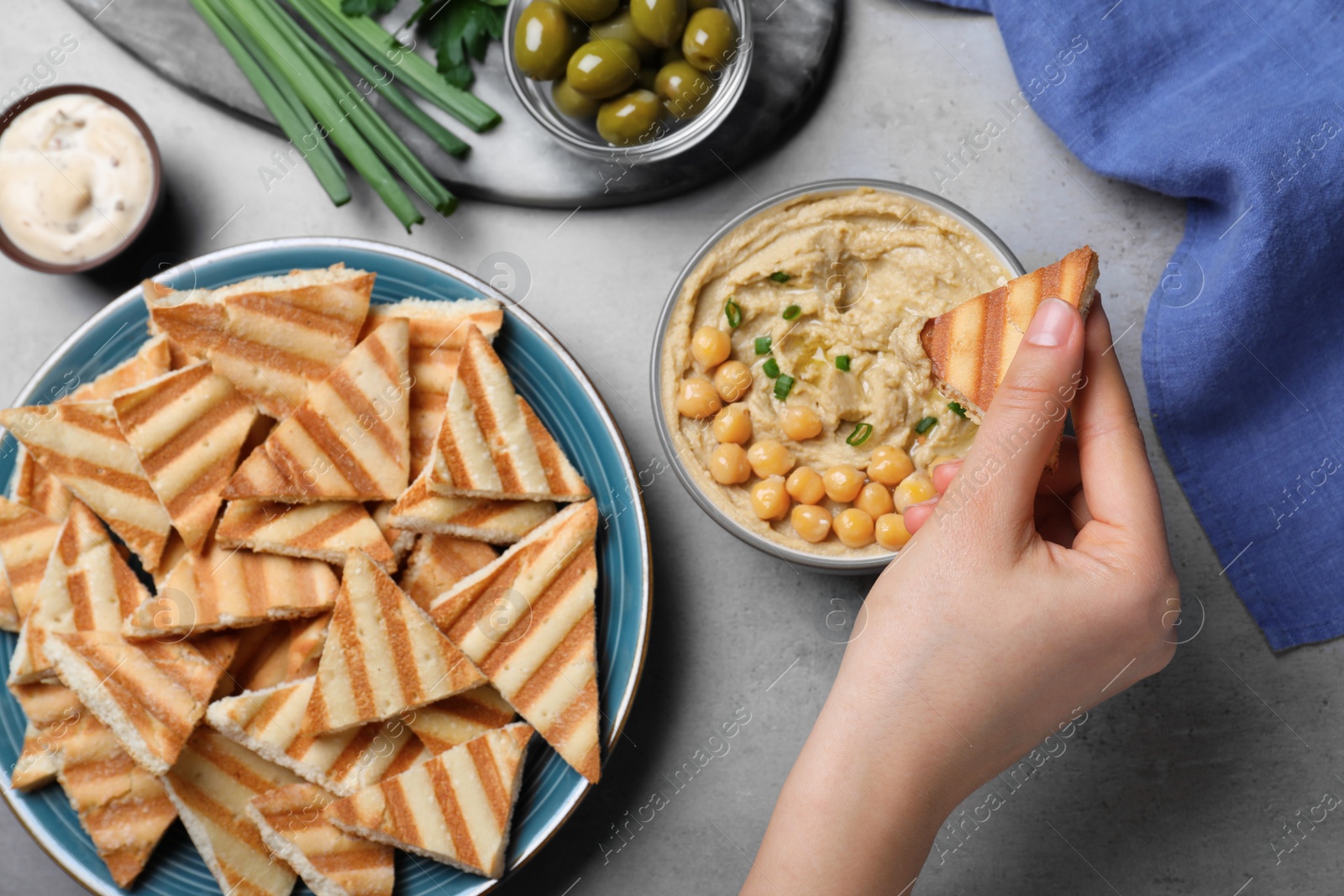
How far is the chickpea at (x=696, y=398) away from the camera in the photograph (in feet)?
7.82

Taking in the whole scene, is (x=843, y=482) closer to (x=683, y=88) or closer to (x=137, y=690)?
(x=683, y=88)

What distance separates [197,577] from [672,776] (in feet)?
4.38

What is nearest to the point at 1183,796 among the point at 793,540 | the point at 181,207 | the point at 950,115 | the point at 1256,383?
the point at 1256,383

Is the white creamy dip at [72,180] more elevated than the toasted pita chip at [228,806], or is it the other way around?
the white creamy dip at [72,180]

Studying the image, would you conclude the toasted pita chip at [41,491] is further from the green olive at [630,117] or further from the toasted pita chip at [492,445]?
the green olive at [630,117]

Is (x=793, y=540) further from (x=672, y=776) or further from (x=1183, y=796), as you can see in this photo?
(x=1183, y=796)

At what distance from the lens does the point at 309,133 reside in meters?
2.56

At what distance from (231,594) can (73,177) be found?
1.22 metres

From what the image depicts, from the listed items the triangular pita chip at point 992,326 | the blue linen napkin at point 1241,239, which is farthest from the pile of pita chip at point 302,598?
the blue linen napkin at point 1241,239

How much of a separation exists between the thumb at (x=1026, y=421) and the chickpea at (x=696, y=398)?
739mm

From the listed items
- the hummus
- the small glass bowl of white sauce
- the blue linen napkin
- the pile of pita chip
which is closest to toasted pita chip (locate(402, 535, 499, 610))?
the pile of pita chip

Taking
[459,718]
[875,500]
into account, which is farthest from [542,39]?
[459,718]

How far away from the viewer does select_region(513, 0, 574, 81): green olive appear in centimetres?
237

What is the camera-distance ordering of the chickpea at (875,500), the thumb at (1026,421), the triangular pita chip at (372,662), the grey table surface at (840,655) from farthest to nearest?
the grey table surface at (840,655)
the chickpea at (875,500)
the triangular pita chip at (372,662)
the thumb at (1026,421)
